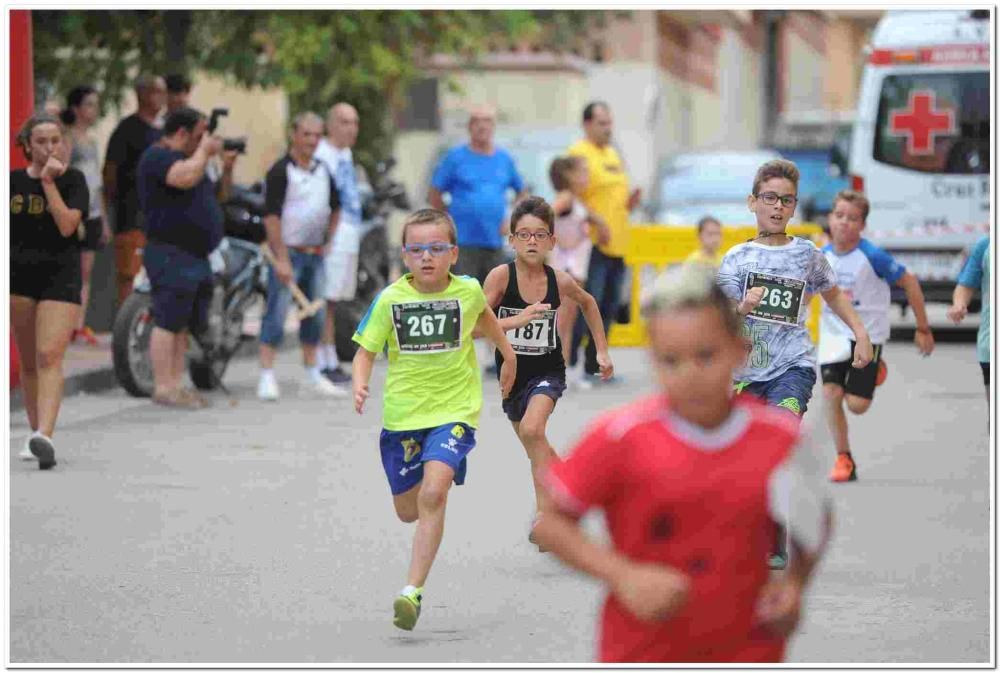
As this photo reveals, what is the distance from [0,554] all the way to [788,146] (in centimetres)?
4204

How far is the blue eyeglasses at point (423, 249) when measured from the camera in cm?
699

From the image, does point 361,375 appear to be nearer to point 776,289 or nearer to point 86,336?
point 776,289

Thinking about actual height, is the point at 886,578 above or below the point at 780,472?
below

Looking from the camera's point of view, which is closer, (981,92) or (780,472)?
(780,472)

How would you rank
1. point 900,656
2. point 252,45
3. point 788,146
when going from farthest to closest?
point 788,146 < point 252,45 < point 900,656

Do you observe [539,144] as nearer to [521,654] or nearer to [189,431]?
[189,431]

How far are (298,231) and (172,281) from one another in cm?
141

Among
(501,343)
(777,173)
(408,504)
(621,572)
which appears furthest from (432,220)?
(621,572)

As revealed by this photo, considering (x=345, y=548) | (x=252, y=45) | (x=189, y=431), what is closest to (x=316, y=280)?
(x=189, y=431)

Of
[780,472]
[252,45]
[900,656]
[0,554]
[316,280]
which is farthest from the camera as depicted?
[252,45]

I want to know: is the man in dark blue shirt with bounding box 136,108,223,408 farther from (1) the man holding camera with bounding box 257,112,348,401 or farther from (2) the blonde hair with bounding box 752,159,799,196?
(2) the blonde hair with bounding box 752,159,799,196

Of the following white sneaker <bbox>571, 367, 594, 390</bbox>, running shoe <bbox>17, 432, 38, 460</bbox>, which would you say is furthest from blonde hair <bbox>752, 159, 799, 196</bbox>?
white sneaker <bbox>571, 367, 594, 390</bbox>

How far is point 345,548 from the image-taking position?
27.7 feet

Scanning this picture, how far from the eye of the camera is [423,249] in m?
7.00
